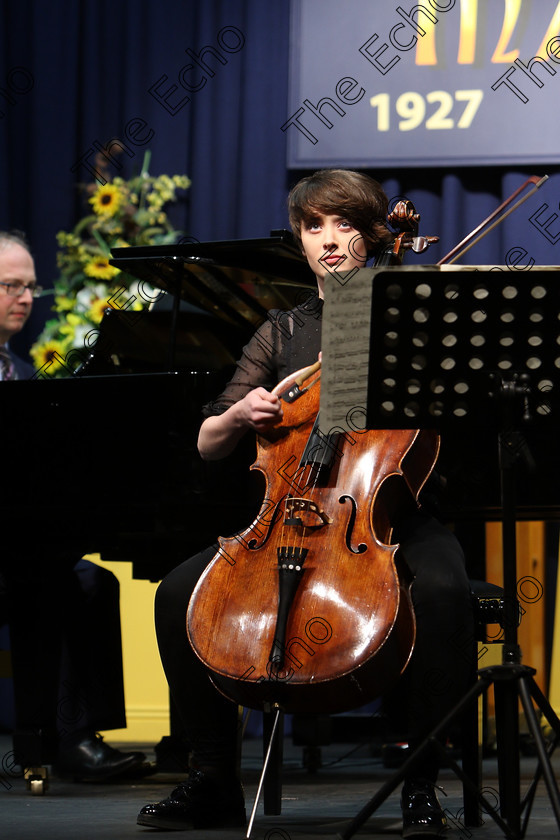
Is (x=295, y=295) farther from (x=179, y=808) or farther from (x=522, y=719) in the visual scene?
(x=522, y=719)

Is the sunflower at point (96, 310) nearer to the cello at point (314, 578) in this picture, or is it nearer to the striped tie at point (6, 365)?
the striped tie at point (6, 365)

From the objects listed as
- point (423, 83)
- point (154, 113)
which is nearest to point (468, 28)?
point (423, 83)

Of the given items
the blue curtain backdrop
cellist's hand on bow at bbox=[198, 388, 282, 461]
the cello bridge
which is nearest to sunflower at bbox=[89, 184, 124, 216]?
the blue curtain backdrop

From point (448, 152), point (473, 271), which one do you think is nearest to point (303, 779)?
point (473, 271)

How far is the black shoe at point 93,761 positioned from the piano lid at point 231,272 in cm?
112

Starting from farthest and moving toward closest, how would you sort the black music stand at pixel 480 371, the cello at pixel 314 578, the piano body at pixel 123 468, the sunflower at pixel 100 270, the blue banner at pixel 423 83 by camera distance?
the blue banner at pixel 423 83, the sunflower at pixel 100 270, the piano body at pixel 123 468, the cello at pixel 314 578, the black music stand at pixel 480 371

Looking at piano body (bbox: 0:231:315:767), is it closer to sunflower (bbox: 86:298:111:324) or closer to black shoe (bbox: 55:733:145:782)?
black shoe (bbox: 55:733:145:782)

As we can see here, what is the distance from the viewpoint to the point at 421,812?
1.77 metres

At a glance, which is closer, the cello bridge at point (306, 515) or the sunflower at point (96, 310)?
the cello bridge at point (306, 515)

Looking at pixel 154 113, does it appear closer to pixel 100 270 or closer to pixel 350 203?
pixel 100 270

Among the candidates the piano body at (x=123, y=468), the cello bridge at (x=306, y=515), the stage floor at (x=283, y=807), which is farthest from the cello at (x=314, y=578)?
the piano body at (x=123, y=468)

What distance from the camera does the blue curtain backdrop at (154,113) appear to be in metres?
4.27

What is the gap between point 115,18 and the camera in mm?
4418

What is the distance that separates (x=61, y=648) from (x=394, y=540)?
1207 mm
